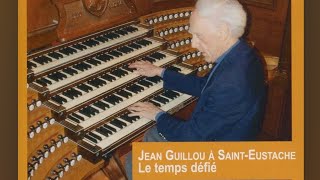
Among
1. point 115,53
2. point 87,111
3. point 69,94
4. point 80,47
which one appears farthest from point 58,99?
point 115,53

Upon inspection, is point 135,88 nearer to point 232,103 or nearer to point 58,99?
point 58,99

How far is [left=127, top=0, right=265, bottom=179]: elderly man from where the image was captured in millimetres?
2426

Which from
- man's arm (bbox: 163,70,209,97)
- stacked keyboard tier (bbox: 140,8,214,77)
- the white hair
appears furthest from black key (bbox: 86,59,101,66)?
the white hair

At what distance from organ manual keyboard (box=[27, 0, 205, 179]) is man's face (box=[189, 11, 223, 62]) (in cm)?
59

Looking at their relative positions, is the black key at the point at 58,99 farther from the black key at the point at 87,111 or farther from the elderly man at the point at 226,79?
the elderly man at the point at 226,79

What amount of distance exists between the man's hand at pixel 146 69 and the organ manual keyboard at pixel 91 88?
4 cm

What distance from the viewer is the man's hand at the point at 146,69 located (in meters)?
3.12

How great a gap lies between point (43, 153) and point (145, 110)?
0.63 m

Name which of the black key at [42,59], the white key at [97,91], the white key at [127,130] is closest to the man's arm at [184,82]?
the white key at [127,130]

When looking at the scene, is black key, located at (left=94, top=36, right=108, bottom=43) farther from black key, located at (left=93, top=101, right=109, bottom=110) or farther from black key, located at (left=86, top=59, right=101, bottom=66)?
black key, located at (left=93, top=101, right=109, bottom=110)

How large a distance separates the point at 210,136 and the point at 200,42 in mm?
521
